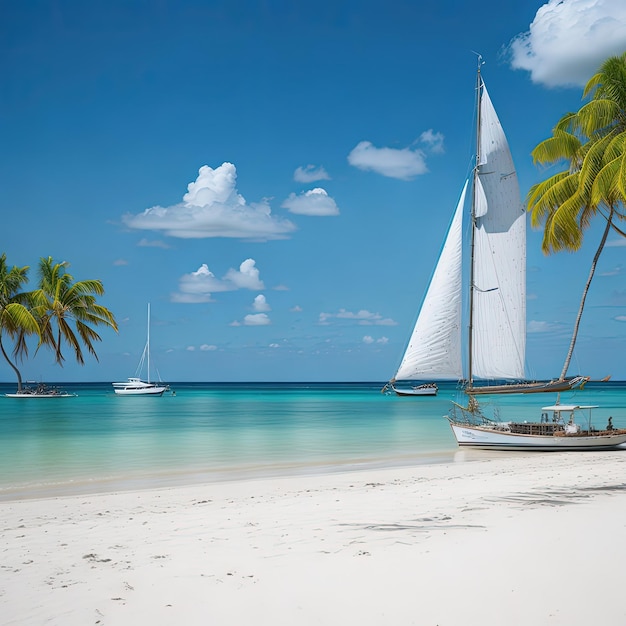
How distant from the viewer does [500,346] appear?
22.5m

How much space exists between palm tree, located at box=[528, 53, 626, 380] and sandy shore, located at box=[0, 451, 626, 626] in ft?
42.6

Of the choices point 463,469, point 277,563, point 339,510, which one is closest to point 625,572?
point 277,563

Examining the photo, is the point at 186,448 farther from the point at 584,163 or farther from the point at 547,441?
the point at 584,163

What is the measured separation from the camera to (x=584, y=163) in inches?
857

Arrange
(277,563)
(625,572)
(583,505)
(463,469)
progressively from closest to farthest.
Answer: (625,572) → (277,563) → (583,505) → (463,469)

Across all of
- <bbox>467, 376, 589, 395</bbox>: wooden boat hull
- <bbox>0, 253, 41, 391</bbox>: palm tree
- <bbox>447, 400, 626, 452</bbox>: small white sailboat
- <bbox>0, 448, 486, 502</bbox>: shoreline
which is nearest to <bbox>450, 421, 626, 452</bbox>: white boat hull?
<bbox>447, 400, 626, 452</bbox>: small white sailboat

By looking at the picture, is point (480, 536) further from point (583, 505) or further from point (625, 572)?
point (583, 505)

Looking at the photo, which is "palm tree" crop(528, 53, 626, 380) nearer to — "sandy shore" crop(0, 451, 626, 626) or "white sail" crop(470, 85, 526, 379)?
"white sail" crop(470, 85, 526, 379)

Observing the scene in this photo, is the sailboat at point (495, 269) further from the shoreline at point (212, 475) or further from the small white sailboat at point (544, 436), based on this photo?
the shoreline at point (212, 475)

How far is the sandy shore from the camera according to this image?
5.16m

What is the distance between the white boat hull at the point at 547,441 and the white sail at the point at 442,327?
300cm

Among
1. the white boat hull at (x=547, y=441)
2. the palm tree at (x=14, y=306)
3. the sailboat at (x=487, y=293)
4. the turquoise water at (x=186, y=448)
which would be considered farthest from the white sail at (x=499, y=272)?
the palm tree at (x=14, y=306)

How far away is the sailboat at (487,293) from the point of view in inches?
879

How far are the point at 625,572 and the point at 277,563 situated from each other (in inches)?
123
